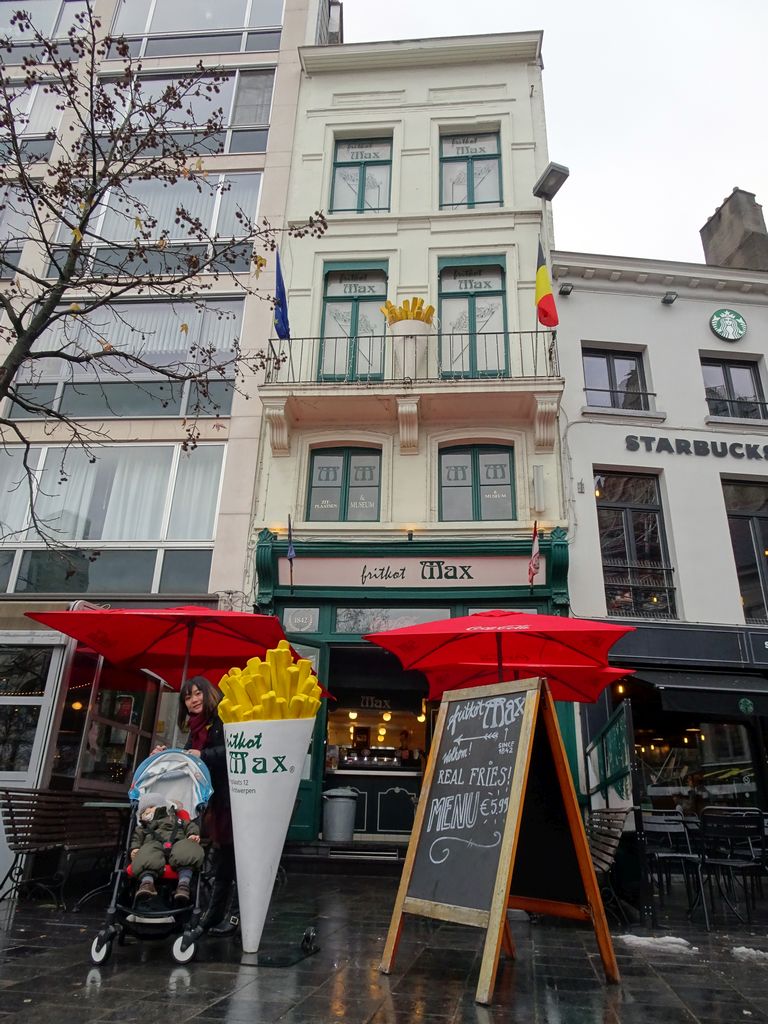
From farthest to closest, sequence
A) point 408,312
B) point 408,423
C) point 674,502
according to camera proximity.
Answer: point 408,312, point 408,423, point 674,502

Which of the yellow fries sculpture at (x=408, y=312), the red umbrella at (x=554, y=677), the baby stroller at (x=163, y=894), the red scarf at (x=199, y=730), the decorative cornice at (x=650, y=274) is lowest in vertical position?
the baby stroller at (x=163, y=894)

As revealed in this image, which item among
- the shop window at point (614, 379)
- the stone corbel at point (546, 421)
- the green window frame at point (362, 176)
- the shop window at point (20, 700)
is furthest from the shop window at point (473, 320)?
the shop window at point (20, 700)

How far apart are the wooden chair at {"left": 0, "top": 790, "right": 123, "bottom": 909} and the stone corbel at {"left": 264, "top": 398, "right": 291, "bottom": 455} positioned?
6559 mm

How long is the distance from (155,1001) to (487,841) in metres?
2.12

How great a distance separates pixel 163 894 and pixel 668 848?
744cm

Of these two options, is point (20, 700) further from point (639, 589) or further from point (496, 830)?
point (639, 589)

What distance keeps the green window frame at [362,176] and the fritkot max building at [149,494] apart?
1221mm

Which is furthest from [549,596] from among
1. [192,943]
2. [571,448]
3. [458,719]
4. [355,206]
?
[355,206]

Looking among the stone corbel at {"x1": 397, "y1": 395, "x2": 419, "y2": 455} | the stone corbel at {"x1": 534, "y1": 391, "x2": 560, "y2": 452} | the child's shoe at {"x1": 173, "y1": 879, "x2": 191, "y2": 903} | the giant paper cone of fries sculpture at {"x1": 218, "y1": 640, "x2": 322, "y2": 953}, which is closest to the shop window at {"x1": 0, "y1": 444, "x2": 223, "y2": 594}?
the stone corbel at {"x1": 397, "y1": 395, "x2": 419, "y2": 455}

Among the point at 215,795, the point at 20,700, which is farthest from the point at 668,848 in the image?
the point at 20,700

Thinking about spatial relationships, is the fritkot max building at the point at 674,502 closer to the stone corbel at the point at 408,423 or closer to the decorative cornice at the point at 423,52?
the stone corbel at the point at 408,423

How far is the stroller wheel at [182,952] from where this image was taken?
4.43 m

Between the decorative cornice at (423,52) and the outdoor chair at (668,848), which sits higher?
the decorative cornice at (423,52)

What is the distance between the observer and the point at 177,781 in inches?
199
